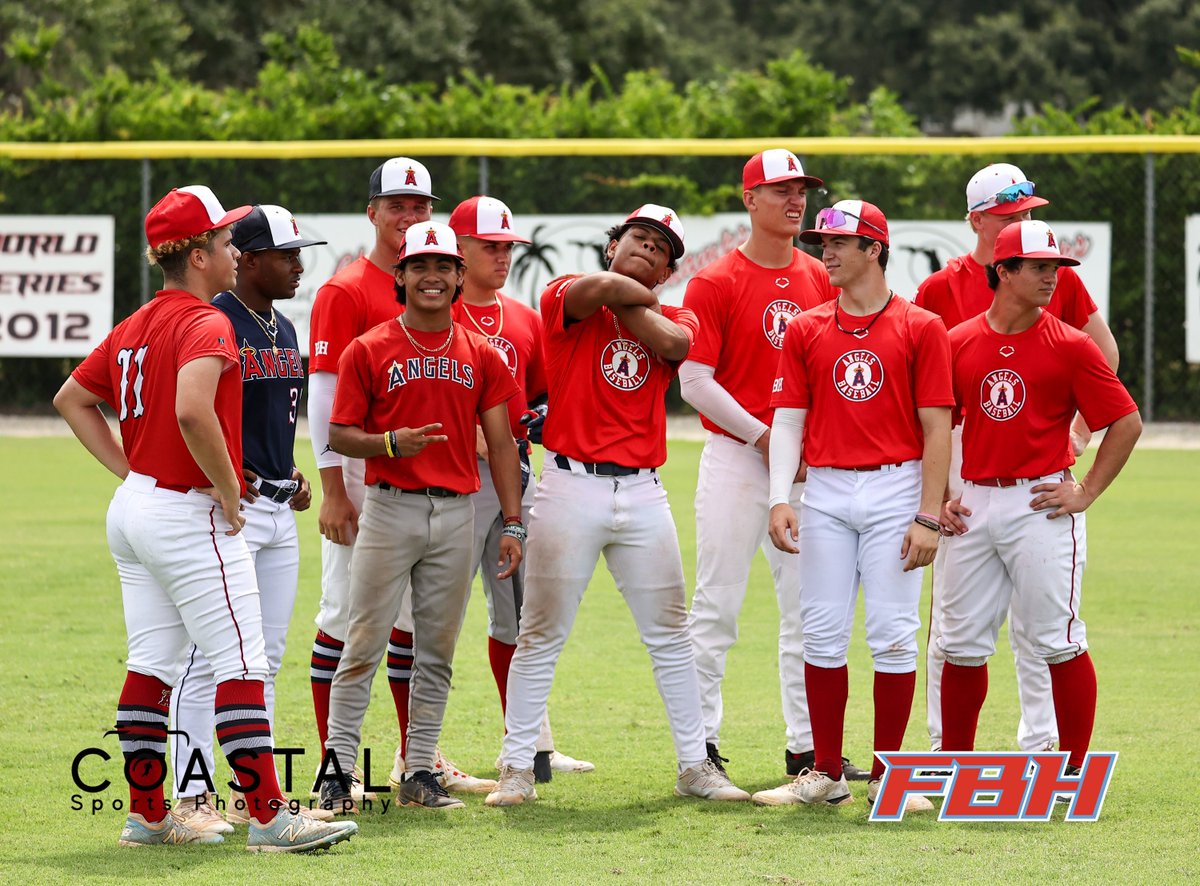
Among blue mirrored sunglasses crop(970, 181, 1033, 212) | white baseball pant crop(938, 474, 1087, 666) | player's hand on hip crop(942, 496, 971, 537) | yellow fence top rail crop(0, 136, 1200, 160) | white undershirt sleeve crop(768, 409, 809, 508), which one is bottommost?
white baseball pant crop(938, 474, 1087, 666)

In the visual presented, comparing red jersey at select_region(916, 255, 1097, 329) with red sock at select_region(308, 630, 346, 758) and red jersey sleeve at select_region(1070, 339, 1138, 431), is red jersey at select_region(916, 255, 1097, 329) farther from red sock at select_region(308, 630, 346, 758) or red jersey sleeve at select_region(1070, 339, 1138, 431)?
red sock at select_region(308, 630, 346, 758)

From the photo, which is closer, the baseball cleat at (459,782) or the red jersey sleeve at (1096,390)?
the red jersey sleeve at (1096,390)

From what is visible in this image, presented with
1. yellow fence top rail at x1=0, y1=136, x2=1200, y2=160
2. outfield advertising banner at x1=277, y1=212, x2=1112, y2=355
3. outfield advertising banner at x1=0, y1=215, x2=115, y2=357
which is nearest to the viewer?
outfield advertising banner at x1=277, y1=212, x2=1112, y2=355

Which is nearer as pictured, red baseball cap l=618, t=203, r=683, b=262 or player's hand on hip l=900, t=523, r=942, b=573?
player's hand on hip l=900, t=523, r=942, b=573

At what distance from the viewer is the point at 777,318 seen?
6.40 m

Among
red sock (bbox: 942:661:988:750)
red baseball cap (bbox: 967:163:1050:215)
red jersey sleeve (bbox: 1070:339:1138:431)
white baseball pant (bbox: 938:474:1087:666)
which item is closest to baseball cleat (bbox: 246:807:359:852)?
red sock (bbox: 942:661:988:750)

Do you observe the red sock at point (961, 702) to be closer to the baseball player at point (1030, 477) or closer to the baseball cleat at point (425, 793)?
the baseball player at point (1030, 477)

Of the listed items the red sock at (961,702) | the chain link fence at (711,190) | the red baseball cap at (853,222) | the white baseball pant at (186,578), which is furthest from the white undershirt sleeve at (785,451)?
the chain link fence at (711,190)

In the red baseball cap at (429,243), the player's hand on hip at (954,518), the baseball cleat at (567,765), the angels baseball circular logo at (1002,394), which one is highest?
the red baseball cap at (429,243)

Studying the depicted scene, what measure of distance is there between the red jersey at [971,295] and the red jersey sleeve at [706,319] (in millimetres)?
868

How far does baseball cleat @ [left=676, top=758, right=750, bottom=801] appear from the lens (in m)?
5.80

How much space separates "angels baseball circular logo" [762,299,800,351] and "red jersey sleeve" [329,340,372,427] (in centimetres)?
171

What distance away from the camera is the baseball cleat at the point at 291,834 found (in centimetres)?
504

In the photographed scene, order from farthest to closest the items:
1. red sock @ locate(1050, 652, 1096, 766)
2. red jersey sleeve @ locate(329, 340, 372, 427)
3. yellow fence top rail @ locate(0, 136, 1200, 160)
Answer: yellow fence top rail @ locate(0, 136, 1200, 160), red sock @ locate(1050, 652, 1096, 766), red jersey sleeve @ locate(329, 340, 372, 427)
